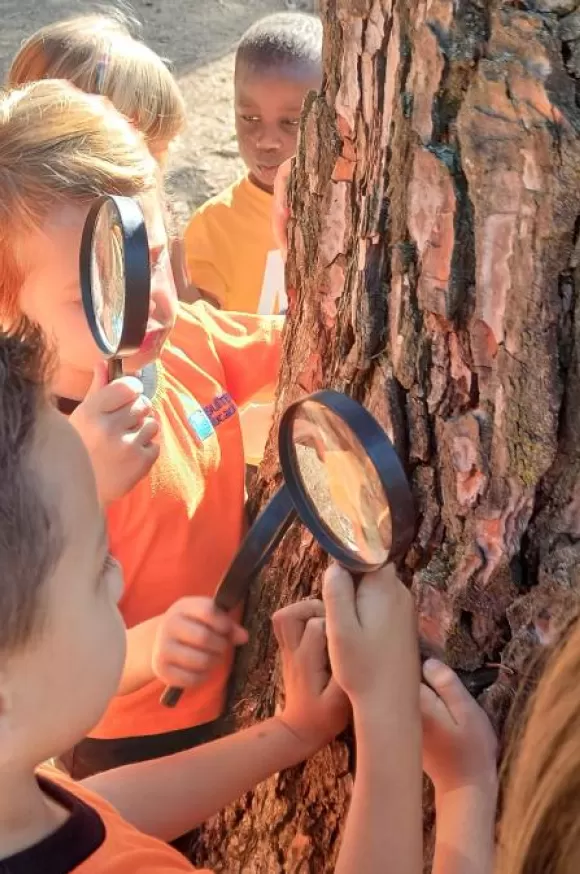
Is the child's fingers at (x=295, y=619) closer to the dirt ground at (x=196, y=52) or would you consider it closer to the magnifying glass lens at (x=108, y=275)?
the magnifying glass lens at (x=108, y=275)

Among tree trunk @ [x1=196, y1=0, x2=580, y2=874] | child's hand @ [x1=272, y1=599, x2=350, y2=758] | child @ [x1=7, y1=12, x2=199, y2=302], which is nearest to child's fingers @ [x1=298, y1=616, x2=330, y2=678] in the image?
child's hand @ [x1=272, y1=599, x2=350, y2=758]

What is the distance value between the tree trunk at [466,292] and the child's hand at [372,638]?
119 mm

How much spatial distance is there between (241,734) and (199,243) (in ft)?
6.27

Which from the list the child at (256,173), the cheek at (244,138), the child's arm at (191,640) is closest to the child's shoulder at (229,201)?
the child at (256,173)

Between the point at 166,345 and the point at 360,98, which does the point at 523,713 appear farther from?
the point at 166,345

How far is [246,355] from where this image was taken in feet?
6.17

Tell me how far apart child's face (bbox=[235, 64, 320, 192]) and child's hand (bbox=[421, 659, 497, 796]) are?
2138 millimetres

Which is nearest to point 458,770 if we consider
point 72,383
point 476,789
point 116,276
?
point 476,789

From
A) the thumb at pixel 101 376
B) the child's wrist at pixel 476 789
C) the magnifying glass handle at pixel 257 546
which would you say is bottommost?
the child's wrist at pixel 476 789

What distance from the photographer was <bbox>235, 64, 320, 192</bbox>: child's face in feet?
10.0

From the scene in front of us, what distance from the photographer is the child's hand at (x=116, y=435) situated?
140 cm

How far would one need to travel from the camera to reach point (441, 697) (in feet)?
3.84

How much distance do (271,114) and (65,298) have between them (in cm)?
178

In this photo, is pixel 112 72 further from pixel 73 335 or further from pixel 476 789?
pixel 476 789
